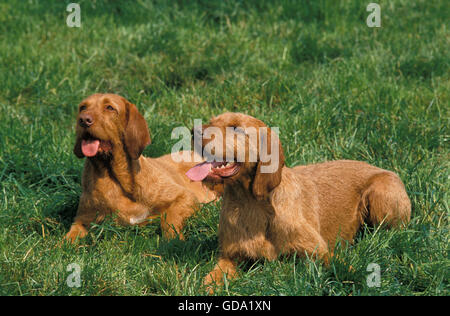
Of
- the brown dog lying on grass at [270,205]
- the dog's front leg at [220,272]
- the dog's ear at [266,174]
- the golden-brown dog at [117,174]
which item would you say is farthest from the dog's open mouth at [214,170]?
the golden-brown dog at [117,174]

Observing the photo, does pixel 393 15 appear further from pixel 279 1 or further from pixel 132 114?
pixel 132 114

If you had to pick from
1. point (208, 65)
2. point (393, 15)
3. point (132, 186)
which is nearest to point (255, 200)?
point (132, 186)

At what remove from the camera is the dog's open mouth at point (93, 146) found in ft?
15.4

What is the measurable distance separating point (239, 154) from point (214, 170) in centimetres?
19

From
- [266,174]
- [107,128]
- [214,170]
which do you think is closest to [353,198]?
[266,174]

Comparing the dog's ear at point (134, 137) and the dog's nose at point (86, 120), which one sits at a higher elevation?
the dog's nose at point (86, 120)

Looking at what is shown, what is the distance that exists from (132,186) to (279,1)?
4.46m

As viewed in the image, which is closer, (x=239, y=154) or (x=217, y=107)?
(x=239, y=154)

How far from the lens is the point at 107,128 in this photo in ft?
15.6

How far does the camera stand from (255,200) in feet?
13.0

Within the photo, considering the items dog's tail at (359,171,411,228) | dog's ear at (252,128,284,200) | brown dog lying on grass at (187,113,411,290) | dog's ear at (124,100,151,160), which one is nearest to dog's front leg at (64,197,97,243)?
dog's ear at (124,100,151,160)

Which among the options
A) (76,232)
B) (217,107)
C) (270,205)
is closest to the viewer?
→ (270,205)

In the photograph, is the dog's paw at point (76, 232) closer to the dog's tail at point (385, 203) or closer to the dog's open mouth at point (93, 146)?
the dog's open mouth at point (93, 146)

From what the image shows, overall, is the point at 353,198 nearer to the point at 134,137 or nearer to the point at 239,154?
the point at 239,154
